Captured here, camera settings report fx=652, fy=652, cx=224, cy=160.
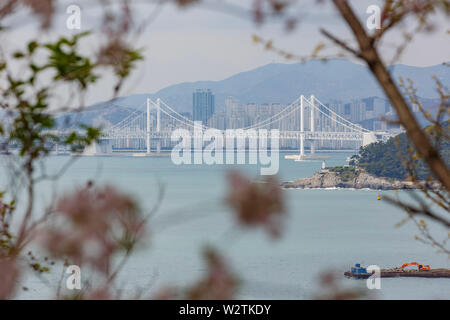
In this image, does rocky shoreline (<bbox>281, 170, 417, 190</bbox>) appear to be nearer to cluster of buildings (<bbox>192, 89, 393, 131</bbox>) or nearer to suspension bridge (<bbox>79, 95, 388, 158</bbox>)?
suspension bridge (<bbox>79, 95, 388, 158</bbox>)

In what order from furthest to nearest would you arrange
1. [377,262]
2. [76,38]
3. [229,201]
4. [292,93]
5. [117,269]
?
[292,93]
[377,262]
[76,38]
[117,269]
[229,201]

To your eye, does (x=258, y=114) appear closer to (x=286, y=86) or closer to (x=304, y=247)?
(x=286, y=86)

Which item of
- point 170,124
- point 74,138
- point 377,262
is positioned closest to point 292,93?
point 170,124

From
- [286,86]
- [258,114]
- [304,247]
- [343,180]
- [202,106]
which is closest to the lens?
[304,247]

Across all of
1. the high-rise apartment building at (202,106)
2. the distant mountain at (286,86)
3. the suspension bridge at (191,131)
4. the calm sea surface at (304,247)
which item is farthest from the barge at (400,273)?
the distant mountain at (286,86)

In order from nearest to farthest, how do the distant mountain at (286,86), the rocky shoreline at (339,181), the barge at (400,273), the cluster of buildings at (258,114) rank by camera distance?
the barge at (400,273)
the rocky shoreline at (339,181)
the cluster of buildings at (258,114)
the distant mountain at (286,86)

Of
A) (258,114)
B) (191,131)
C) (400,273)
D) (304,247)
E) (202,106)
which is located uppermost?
(202,106)

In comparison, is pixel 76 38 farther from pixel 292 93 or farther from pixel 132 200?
pixel 292 93

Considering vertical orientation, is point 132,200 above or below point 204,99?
below

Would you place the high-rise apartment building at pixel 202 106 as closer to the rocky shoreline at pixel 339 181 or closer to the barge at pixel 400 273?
the rocky shoreline at pixel 339 181

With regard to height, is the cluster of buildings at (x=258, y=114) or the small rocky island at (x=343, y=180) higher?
the cluster of buildings at (x=258, y=114)

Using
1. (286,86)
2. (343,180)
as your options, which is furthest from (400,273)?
(286,86)
